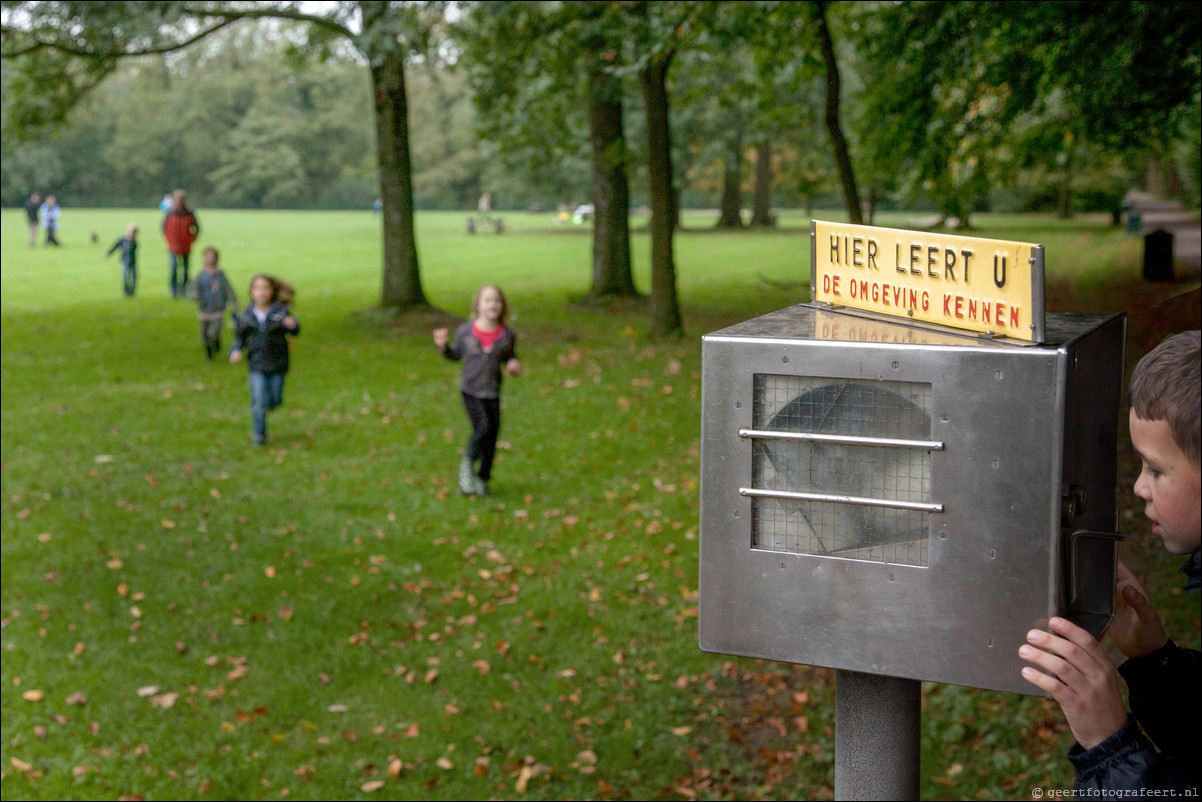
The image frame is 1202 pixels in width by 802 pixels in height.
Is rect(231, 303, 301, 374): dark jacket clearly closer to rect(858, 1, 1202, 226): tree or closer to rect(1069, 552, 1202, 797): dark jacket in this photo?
rect(858, 1, 1202, 226): tree

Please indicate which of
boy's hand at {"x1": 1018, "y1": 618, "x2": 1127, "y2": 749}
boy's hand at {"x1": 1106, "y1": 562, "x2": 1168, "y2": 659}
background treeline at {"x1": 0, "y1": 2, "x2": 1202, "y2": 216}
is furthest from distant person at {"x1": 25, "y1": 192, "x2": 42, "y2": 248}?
boy's hand at {"x1": 1018, "y1": 618, "x2": 1127, "y2": 749}

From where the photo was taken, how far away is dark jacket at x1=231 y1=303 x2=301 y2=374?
1199 cm

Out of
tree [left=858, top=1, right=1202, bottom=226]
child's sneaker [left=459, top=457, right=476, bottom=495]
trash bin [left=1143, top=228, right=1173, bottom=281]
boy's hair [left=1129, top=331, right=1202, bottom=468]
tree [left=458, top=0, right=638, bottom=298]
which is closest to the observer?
boy's hair [left=1129, top=331, right=1202, bottom=468]

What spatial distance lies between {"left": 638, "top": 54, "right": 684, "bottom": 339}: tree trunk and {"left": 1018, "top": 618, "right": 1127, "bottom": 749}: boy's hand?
15.6 meters

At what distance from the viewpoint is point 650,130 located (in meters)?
17.3

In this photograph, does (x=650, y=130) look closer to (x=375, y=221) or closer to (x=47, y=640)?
(x=47, y=640)

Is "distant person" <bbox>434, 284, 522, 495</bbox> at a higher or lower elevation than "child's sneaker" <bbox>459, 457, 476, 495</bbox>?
higher

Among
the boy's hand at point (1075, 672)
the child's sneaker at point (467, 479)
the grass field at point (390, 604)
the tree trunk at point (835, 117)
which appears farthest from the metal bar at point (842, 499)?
the tree trunk at point (835, 117)

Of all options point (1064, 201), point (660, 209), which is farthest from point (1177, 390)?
point (1064, 201)

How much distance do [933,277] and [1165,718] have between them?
0.89 m

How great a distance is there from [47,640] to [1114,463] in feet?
24.5

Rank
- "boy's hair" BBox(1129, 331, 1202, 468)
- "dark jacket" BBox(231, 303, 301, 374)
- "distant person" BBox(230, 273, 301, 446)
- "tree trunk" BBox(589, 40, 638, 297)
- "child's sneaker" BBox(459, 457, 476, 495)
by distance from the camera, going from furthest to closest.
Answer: "tree trunk" BBox(589, 40, 638, 297) → "dark jacket" BBox(231, 303, 301, 374) → "distant person" BBox(230, 273, 301, 446) → "child's sneaker" BBox(459, 457, 476, 495) → "boy's hair" BBox(1129, 331, 1202, 468)

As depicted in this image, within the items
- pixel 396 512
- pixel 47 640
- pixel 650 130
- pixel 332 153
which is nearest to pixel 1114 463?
pixel 47 640

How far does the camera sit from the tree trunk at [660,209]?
17219mm
